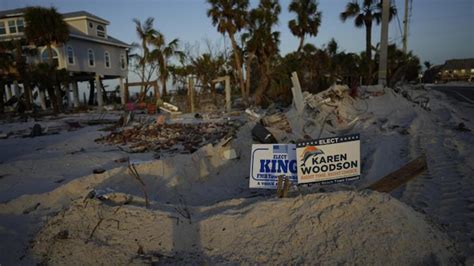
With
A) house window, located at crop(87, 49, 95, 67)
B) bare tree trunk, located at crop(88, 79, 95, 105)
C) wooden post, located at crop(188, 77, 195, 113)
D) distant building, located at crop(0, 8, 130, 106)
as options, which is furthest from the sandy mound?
bare tree trunk, located at crop(88, 79, 95, 105)

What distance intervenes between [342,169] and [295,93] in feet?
30.2

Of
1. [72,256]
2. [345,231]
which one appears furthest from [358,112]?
[72,256]

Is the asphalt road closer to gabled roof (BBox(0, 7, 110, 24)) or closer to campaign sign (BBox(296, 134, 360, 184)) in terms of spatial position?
campaign sign (BBox(296, 134, 360, 184))

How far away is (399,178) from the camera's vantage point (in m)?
4.39

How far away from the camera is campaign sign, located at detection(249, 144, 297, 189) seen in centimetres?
461

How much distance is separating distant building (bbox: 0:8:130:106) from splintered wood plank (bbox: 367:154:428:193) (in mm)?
28311

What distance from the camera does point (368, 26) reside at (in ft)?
94.5

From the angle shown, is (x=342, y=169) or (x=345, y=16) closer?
(x=342, y=169)

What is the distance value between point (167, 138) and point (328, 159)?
26.6ft

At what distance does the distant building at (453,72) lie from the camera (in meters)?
66.3

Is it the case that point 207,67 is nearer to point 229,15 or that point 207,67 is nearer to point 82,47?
point 229,15

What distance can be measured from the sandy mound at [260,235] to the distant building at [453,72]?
248 feet

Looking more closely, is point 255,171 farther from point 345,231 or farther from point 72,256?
point 72,256

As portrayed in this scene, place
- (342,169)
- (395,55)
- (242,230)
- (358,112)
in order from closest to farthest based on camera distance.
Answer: (242,230), (342,169), (358,112), (395,55)
